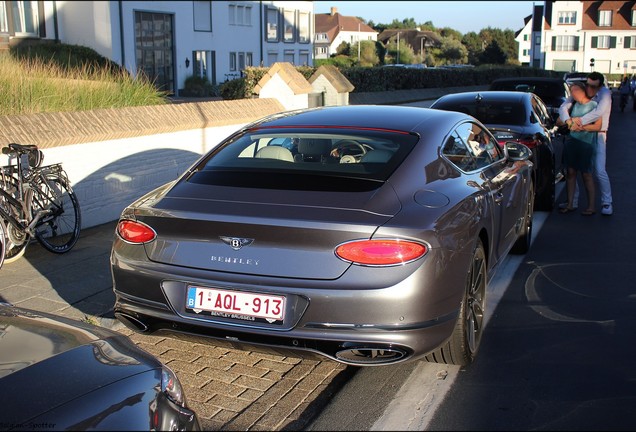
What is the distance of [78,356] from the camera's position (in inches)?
120

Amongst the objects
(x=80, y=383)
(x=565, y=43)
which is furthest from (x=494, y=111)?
(x=565, y=43)

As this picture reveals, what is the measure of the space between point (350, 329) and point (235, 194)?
1042 mm

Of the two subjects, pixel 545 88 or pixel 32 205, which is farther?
pixel 545 88

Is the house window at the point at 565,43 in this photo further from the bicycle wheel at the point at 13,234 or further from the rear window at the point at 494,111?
the bicycle wheel at the point at 13,234

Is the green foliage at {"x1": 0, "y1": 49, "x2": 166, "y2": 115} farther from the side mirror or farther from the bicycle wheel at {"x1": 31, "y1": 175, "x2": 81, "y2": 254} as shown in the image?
the side mirror

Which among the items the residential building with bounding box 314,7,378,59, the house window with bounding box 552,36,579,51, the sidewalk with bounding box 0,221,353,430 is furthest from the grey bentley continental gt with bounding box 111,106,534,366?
the residential building with bounding box 314,7,378,59

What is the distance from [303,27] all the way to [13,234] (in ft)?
157

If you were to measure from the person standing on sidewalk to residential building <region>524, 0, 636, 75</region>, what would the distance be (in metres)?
9.95

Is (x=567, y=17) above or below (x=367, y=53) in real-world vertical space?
above

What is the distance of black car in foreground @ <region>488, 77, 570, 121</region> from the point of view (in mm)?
15297

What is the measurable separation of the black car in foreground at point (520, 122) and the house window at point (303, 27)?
42.9m

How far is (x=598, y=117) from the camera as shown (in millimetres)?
9234

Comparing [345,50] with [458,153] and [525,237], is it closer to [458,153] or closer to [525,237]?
[525,237]

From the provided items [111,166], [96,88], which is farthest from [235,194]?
[96,88]
